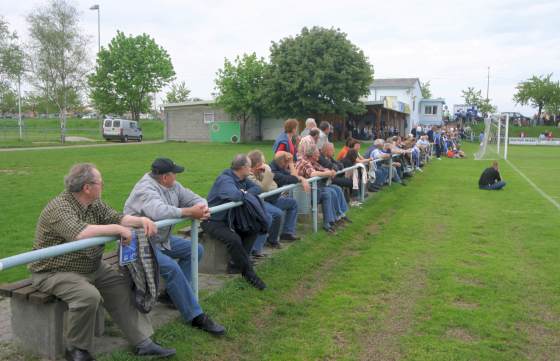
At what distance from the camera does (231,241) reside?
5.48 metres

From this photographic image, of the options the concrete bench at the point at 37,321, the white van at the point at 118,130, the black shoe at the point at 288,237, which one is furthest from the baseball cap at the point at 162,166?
the white van at the point at 118,130

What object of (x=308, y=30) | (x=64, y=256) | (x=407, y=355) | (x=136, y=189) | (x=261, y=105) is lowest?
(x=407, y=355)

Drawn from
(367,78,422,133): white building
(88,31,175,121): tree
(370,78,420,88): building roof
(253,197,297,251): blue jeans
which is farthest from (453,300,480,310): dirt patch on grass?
(370,78,420,88): building roof

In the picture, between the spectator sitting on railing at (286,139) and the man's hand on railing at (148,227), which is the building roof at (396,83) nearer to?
the spectator sitting on railing at (286,139)

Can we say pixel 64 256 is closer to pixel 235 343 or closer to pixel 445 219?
pixel 235 343

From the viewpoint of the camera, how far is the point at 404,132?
58219 mm

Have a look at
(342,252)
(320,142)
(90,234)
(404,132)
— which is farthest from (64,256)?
(404,132)

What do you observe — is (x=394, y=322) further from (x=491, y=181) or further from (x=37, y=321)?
(x=491, y=181)

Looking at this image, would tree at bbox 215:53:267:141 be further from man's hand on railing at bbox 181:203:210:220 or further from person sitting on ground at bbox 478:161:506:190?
man's hand on railing at bbox 181:203:210:220

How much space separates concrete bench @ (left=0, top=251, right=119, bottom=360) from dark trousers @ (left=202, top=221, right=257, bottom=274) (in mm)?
2089

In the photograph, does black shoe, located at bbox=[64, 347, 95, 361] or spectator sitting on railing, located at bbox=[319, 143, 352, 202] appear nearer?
black shoe, located at bbox=[64, 347, 95, 361]

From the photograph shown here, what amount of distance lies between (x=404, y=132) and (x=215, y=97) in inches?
1012

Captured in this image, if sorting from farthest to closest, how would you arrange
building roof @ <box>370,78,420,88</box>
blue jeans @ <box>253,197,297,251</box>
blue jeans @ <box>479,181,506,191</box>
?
building roof @ <box>370,78,420,88</box> → blue jeans @ <box>479,181,506,191</box> → blue jeans @ <box>253,197,297,251</box>

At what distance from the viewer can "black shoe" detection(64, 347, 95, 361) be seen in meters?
3.56
